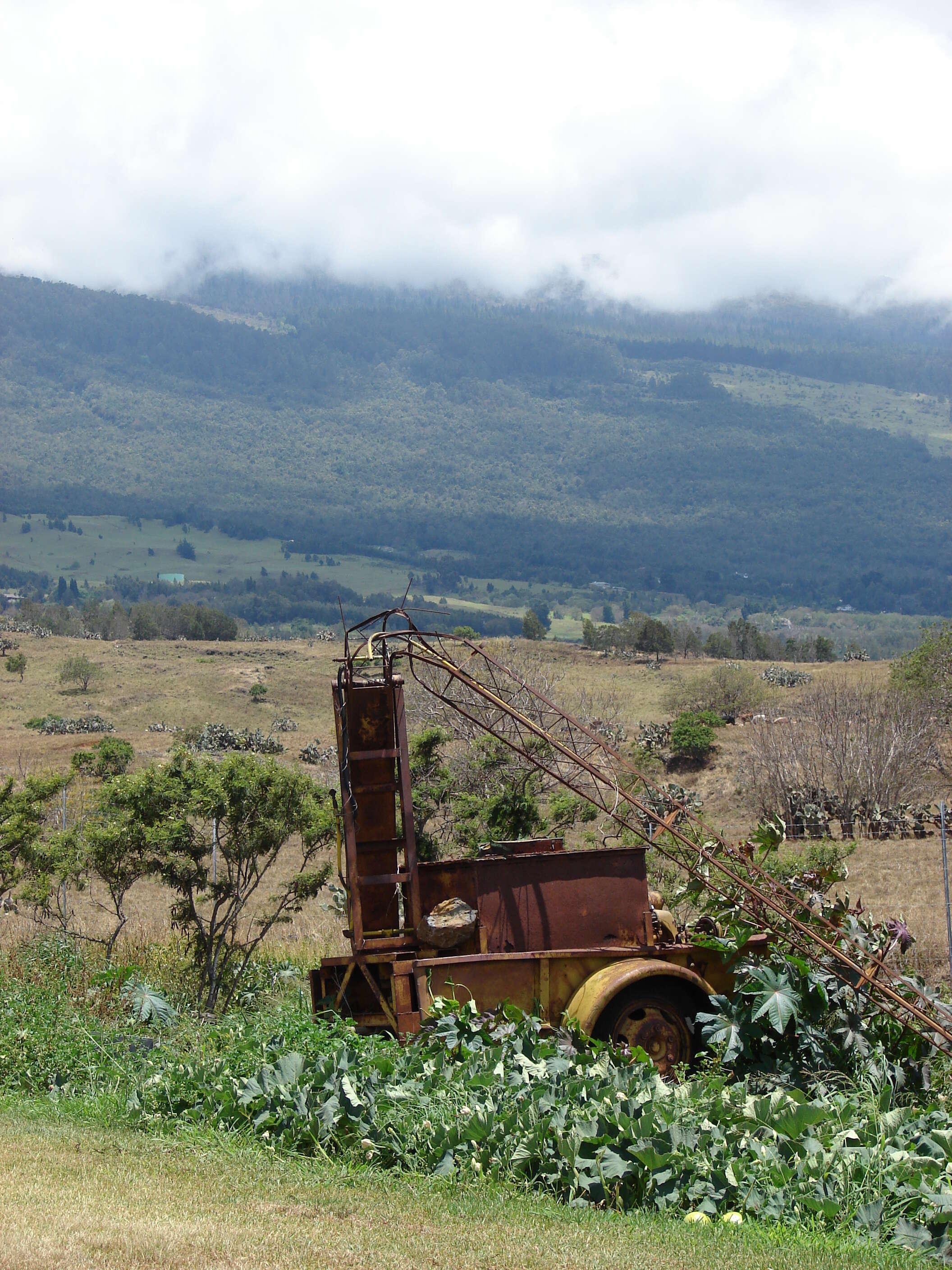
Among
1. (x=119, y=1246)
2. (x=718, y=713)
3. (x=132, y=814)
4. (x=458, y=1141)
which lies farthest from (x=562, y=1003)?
(x=718, y=713)

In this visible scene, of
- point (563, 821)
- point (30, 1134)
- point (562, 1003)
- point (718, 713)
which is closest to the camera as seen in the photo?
point (30, 1134)

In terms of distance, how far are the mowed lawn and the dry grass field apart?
24.7ft

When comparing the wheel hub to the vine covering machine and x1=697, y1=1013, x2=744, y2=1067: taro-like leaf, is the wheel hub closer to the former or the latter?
the vine covering machine

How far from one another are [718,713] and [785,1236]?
139 ft

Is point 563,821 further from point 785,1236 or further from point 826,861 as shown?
point 785,1236

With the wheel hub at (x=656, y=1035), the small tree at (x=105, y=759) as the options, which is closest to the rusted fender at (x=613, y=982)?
the wheel hub at (x=656, y=1035)

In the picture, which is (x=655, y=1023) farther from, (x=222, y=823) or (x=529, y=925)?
(x=222, y=823)

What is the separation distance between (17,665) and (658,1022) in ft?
188

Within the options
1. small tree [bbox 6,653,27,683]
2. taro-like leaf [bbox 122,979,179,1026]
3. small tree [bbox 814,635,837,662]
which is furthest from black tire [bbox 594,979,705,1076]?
small tree [bbox 814,635,837,662]

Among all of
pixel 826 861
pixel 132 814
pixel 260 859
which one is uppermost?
pixel 132 814

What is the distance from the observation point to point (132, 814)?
1205cm

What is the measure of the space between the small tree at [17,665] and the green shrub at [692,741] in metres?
35.0

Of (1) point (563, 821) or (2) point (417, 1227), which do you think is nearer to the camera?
(2) point (417, 1227)

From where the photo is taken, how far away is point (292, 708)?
57719mm
